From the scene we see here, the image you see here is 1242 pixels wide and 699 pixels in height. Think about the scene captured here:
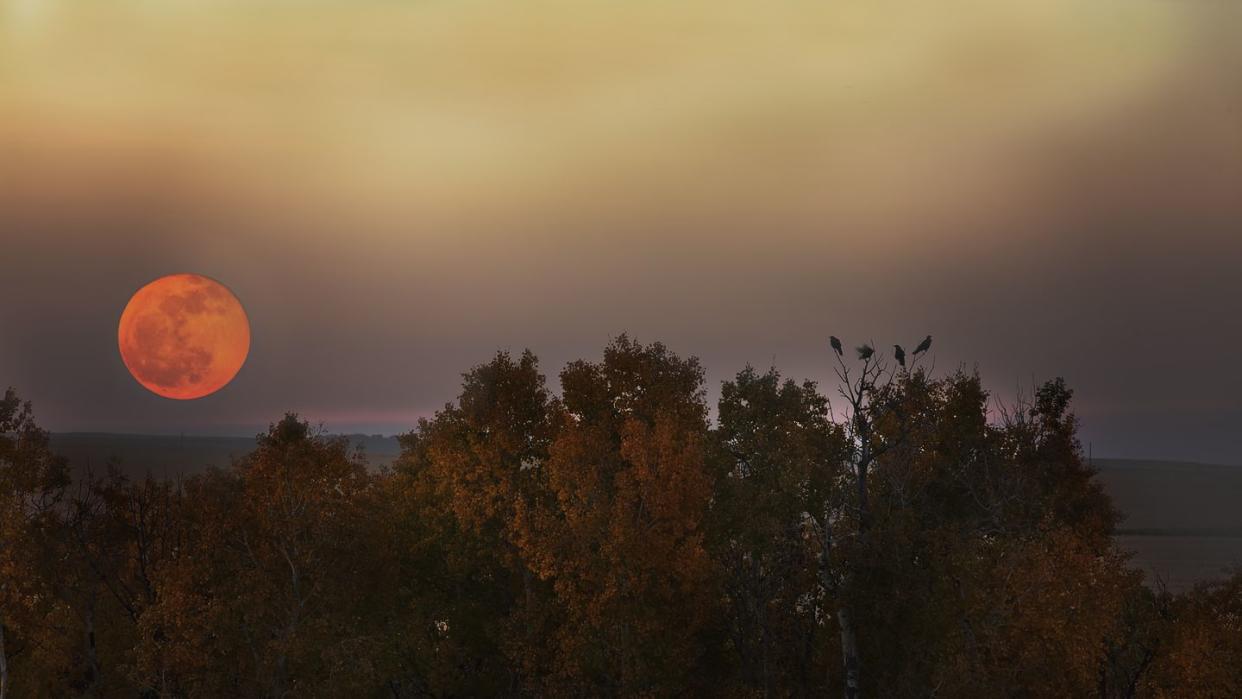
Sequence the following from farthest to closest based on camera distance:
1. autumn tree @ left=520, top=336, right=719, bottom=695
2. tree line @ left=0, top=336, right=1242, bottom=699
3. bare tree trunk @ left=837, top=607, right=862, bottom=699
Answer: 1. autumn tree @ left=520, top=336, right=719, bottom=695
2. tree line @ left=0, top=336, right=1242, bottom=699
3. bare tree trunk @ left=837, top=607, right=862, bottom=699

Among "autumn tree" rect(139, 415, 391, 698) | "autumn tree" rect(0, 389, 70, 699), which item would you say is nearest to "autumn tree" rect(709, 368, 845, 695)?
"autumn tree" rect(139, 415, 391, 698)


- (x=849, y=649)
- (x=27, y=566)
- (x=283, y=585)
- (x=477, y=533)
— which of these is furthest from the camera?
(x=477, y=533)

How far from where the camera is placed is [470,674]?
52.3m

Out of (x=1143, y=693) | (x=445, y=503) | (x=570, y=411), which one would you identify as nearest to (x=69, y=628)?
(x=445, y=503)

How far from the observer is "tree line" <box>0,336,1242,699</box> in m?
38.9

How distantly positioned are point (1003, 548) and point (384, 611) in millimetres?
31413

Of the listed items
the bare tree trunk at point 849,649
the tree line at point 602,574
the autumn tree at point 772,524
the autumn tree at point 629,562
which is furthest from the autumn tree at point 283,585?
the bare tree trunk at point 849,649

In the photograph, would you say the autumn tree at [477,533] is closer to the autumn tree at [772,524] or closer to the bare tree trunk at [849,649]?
the autumn tree at [772,524]

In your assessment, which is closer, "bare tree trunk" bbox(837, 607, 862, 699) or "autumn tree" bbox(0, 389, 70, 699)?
"bare tree trunk" bbox(837, 607, 862, 699)

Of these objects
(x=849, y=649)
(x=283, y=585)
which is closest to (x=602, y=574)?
(x=849, y=649)

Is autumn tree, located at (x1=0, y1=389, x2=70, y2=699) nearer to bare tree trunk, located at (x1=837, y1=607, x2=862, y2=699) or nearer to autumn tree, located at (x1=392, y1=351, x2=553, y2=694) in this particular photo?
autumn tree, located at (x1=392, y1=351, x2=553, y2=694)

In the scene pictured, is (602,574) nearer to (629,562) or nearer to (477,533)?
(629,562)

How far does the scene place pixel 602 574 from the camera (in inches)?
1661

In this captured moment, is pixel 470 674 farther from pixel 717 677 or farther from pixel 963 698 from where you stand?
pixel 963 698
